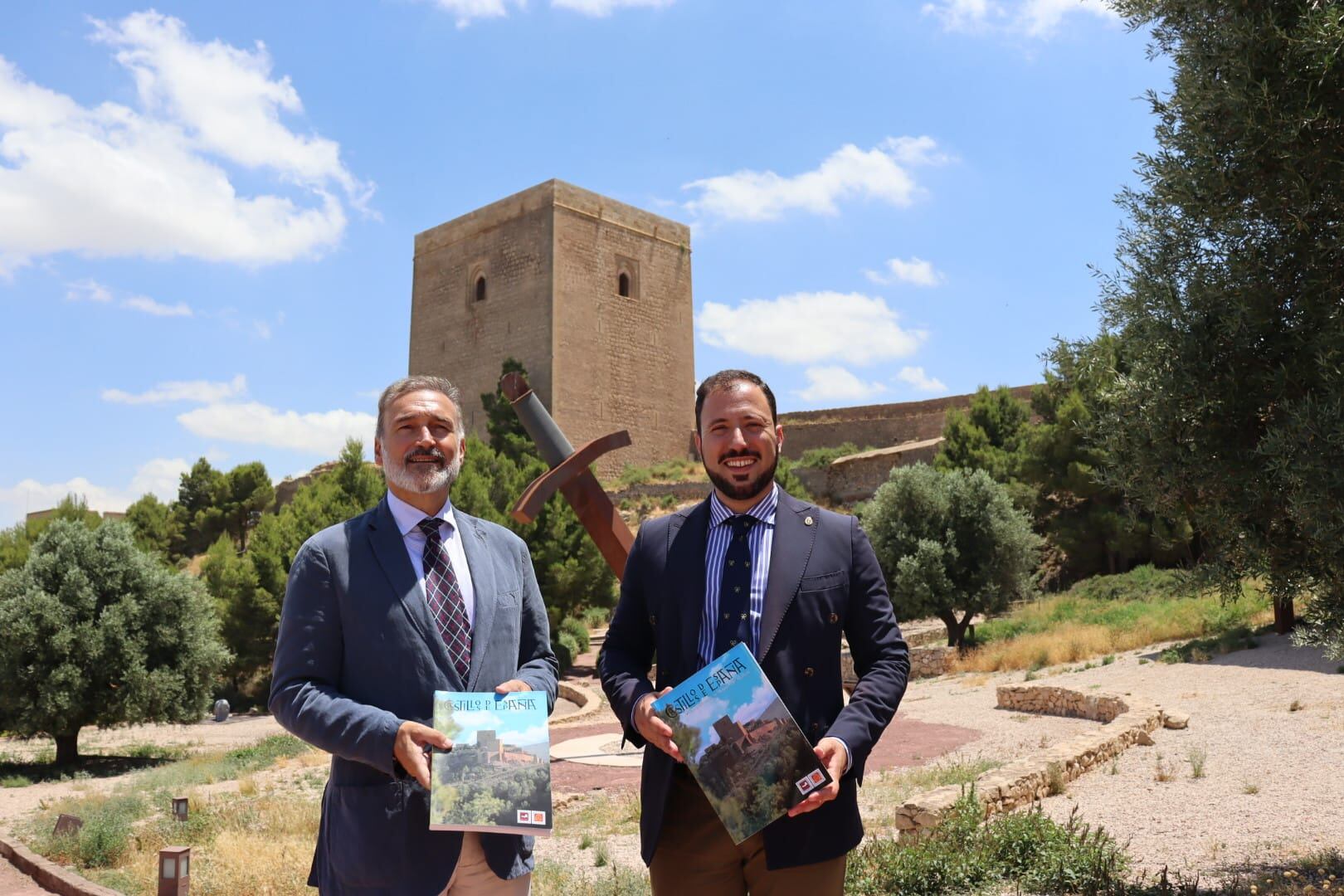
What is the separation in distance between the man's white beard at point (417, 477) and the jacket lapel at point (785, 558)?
784 mm

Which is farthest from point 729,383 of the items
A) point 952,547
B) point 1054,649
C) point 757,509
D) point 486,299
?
point 486,299

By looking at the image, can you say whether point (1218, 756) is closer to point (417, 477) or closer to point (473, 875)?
point (473, 875)

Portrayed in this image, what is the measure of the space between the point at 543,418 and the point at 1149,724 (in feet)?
20.0

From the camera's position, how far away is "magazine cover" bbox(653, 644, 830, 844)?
2.05 meters

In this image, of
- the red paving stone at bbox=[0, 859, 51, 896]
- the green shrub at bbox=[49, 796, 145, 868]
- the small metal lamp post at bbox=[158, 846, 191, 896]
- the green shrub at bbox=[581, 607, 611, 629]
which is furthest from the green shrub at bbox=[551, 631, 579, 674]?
the small metal lamp post at bbox=[158, 846, 191, 896]

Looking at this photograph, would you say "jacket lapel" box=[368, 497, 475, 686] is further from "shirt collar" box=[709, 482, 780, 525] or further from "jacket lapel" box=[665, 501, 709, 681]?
"shirt collar" box=[709, 482, 780, 525]

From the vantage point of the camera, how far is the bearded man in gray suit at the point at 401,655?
213 centimetres

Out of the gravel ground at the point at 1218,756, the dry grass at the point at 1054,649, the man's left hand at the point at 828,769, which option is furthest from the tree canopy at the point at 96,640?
the man's left hand at the point at 828,769

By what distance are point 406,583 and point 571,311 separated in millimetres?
32960

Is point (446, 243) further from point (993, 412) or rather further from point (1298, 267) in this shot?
point (1298, 267)

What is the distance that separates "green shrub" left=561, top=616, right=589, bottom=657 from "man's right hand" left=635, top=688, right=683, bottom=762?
20.4 m

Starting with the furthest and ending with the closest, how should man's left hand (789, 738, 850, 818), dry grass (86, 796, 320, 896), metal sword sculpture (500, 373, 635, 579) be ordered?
metal sword sculpture (500, 373, 635, 579)
dry grass (86, 796, 320, 896)
man's left hand (789, 738, 850, 818)

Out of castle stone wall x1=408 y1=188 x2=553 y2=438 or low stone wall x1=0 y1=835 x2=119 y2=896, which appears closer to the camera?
low stone wall x1=0 y1=835 x2=119 y2=896

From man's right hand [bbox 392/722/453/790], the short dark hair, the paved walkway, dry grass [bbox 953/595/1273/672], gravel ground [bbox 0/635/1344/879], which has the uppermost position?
the short dark hair
